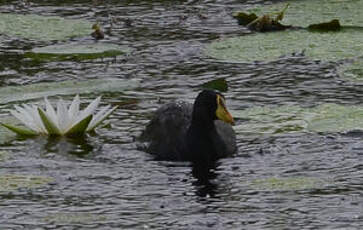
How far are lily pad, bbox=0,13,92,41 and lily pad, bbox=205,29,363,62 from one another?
176 centimetres

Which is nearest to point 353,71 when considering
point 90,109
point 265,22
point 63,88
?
point 265,22

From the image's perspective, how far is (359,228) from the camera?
8.35 meters

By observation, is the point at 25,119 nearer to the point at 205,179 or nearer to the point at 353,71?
the point at 205,179

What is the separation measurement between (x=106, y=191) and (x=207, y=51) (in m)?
4.66

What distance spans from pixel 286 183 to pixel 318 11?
6.20m

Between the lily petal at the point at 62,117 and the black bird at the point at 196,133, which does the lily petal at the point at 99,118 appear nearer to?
the lily petal at the point at 62,117

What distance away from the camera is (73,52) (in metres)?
14.1

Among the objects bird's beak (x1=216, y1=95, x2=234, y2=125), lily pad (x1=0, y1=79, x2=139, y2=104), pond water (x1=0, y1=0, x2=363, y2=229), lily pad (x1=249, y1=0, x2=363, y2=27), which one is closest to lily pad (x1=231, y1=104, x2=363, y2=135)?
pond water (x1=0, y1=0, x2=363, y2=229)

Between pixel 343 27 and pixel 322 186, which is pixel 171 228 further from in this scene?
pixel 343 27

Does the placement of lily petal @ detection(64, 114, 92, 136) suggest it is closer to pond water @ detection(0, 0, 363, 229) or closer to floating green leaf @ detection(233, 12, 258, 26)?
pond water @ detection(0, 0, 363, 229)

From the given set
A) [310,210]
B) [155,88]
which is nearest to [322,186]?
[310,210]

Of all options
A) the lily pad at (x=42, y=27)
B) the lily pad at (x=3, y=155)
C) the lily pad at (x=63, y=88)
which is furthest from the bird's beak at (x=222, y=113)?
the lily pad at (x=42, y=27)

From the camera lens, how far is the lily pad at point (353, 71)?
40.8 ft

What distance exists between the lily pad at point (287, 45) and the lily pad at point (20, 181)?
13.1 ft
